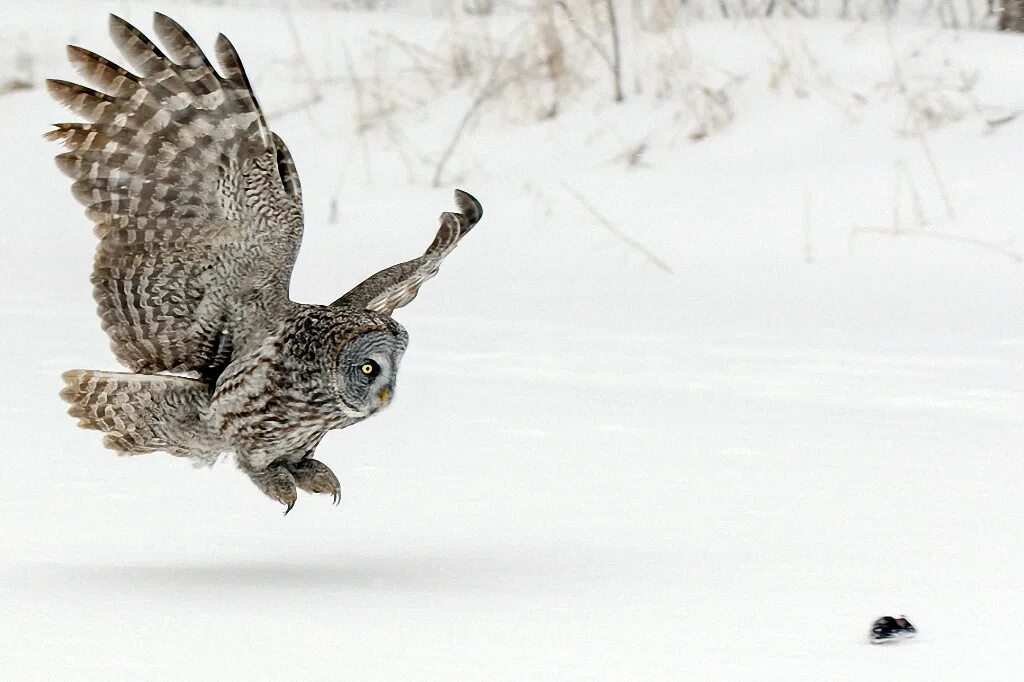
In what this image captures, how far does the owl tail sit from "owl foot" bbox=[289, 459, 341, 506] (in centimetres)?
26

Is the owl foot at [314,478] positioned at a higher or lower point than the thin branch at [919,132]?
higher

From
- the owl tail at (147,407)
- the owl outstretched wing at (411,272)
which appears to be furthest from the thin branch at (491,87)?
the owl tail at (147,407)

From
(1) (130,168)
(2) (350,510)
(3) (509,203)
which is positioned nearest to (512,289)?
(3) (509,203)

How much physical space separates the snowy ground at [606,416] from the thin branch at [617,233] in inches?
2.3

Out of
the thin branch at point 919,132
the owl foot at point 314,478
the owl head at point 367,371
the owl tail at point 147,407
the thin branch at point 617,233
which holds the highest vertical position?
the owl head at point 367,371

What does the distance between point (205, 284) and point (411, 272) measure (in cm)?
57

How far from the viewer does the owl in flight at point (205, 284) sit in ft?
14.8

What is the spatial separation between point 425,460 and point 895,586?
1.94 m

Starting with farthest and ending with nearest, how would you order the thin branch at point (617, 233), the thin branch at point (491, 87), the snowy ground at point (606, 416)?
the thin branch at point (491, 87) < the thin branch at point (617, 233) < the snowy ground at point (606, 416)

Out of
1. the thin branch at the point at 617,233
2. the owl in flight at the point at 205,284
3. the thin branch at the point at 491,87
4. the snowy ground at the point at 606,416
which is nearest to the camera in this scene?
the snowy ground at the point at 606,416

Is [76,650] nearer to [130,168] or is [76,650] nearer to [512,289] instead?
[130,168]

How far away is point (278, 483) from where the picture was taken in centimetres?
466

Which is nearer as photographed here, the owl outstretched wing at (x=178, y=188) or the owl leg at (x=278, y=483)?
the owl outstretched wing at (x=178, y=188)

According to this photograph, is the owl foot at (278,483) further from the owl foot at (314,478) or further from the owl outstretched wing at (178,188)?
the owl outstretched wing at (178,188)
